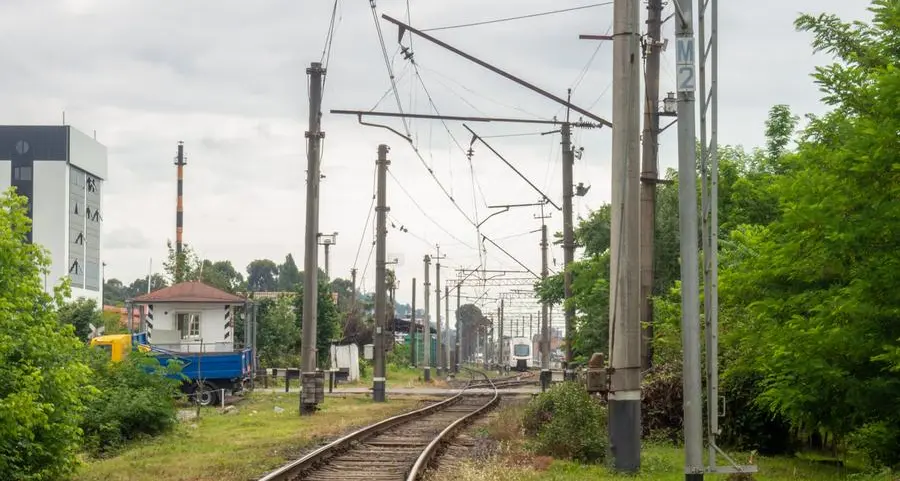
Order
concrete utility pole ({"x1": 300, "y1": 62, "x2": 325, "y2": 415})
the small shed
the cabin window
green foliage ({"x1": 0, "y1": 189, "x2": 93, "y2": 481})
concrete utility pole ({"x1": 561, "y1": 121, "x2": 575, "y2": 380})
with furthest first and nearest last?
the cabin window, the small shed, concrete utility pole ({"x1": 561, "y1": 121, "x2": 575, "y2": 380}), concrete utility pole ({"x1": 300, "y1": 62, "x2": 325, "y2": 415}), green foliage ({"x1": 0, "y1": 189, "x2": 93, "y2": 481})

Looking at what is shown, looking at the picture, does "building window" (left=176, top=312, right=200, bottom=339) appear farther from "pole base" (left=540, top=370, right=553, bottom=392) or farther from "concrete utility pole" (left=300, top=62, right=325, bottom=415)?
"pole base" (left=540, top=370, right=553, bottom=392)

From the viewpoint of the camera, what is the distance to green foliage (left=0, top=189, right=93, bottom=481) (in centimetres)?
1481

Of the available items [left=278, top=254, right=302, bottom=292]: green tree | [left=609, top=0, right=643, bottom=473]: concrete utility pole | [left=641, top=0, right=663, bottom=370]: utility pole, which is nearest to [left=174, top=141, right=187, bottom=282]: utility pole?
[left=641, top=0, right=663, bottom=370]: utility pole

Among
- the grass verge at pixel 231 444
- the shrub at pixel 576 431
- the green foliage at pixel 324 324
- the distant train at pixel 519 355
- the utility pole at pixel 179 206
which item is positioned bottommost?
the distant train at pixel 519 355

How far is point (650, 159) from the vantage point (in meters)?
22.7

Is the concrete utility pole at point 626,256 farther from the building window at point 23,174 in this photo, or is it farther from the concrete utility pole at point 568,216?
the building window at point 23,174

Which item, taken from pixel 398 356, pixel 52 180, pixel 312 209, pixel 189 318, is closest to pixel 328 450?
pixel 312 209

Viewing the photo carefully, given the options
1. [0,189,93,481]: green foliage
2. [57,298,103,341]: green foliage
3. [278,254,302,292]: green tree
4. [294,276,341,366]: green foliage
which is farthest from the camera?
[278,254,302,292]: green tree

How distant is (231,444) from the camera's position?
2159cm

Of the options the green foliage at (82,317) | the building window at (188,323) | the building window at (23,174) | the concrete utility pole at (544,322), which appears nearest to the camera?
the building window at (188,323)

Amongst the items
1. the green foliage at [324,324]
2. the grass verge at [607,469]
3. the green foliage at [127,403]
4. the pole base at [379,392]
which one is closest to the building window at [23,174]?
the green foliage at [324,324]

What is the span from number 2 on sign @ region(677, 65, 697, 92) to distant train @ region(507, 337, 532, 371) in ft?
321

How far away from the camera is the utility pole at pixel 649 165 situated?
22406 millimetres

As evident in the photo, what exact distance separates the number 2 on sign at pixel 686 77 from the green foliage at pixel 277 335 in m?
54.7
